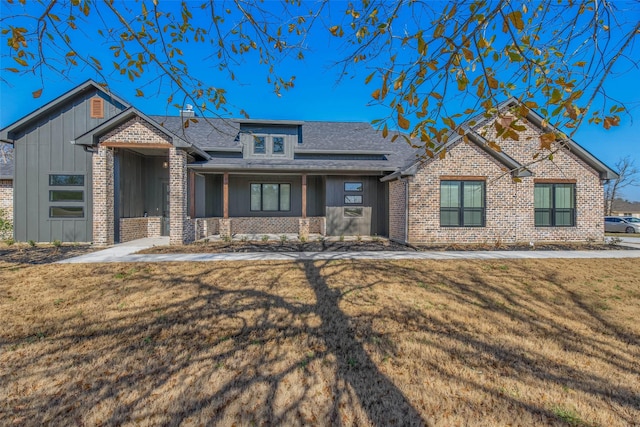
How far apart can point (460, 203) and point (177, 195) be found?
35.6ft

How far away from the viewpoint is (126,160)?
39.8ft

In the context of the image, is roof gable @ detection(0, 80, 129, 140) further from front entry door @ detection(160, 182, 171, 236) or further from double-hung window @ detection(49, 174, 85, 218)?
front entry door @ detection(160, 182, 171, 236)

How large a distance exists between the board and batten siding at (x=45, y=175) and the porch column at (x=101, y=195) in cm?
171

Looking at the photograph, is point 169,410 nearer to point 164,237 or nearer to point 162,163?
point 164,237

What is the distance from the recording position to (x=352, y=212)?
14453mm

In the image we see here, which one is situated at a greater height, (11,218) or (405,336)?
(11,218)

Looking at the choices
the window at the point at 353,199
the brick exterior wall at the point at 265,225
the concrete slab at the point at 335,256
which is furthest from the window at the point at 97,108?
the window at the point at 353,199

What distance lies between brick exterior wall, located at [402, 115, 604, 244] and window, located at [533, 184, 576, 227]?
200 millimetres

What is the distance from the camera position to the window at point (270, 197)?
1588cm

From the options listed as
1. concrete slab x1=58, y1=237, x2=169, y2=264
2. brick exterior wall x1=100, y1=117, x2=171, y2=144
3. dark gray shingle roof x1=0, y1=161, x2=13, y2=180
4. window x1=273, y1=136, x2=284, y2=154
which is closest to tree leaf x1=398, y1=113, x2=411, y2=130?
concrete slab x1=58, y1=237, x2=169, y2=264

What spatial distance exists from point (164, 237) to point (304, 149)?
7.78m

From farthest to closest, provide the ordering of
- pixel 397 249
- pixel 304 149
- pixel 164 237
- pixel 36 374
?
1. pixel 304 149
2. pixel 164 237
3. pixel 397 249
4. pixel 36 374

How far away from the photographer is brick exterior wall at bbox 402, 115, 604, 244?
1164 cm

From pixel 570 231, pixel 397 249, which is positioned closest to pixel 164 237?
pixel 397 249
